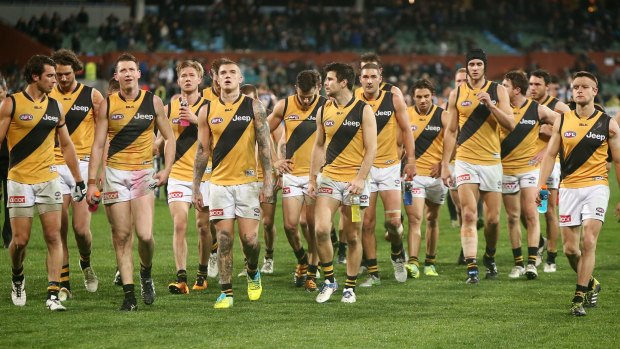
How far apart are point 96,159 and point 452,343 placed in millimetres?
3890

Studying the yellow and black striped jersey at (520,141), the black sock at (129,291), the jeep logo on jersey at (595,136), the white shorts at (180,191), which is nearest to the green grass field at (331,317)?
the black sock at (129,291)

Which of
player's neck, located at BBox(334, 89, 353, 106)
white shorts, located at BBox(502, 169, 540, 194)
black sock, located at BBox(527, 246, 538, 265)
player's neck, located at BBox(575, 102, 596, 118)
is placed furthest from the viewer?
white shorts, located at BBox(502, 169, 540, 194)

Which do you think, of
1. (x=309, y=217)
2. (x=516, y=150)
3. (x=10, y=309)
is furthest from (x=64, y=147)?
(x=516, y=150)

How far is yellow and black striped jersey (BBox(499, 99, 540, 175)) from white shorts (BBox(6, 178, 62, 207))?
5735 millimetres

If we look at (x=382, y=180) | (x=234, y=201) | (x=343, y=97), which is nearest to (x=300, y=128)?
(x=382, y=180)

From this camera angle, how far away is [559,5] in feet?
161

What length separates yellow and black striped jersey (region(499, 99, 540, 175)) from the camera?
500 inches

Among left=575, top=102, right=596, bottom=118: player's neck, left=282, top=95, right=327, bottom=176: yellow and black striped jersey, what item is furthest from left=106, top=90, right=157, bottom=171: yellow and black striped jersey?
left=575, top=102, right=596, bottom=118: player's neck

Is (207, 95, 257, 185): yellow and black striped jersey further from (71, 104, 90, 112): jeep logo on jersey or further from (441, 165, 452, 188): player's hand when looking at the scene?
(441, 165, 452, 188): player's hand

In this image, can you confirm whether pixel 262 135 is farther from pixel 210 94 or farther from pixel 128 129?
pixel 210 94

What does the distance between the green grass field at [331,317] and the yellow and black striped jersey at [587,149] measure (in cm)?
134

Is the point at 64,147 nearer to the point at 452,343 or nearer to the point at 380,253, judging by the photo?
the point at 452,343

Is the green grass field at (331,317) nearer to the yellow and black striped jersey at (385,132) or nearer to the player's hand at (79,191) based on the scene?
the player's hand at (79,191)

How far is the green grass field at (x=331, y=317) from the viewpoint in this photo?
8578 mm
